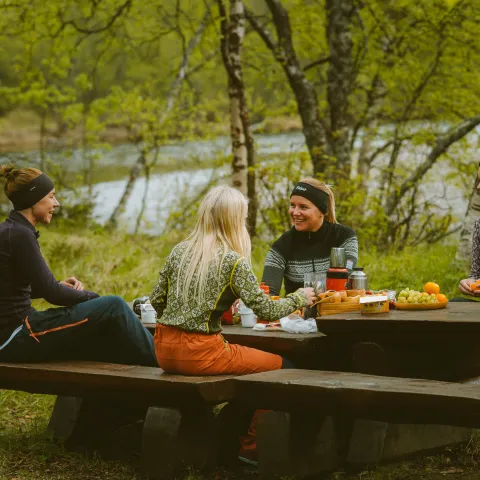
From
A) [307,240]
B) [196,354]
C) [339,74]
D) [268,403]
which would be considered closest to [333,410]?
[268,403]

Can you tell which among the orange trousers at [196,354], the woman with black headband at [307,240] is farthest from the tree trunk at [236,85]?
the orange trousers at [196,354]

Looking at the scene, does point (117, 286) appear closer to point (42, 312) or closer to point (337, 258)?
point (42, 312)

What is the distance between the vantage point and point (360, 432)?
4383 millimetres

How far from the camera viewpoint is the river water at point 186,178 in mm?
12227

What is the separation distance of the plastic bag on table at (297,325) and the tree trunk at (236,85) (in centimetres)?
564

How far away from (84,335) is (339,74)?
7.20 metres

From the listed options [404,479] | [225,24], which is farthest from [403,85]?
[404,479]

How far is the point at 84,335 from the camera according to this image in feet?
15.1

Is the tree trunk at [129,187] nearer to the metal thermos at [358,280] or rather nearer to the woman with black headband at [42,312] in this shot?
the woman with black headband at [42,312]

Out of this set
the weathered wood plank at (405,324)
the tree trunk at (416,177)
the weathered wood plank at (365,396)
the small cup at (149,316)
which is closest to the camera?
the weathered wood plank at (365,396)

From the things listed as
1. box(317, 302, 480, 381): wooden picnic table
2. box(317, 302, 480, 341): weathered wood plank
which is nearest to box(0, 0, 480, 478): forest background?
box(317, 302, 480, 381): wooden picnic table

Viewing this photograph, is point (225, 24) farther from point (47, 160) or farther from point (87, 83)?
point (47, 160)

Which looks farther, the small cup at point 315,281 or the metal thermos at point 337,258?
the metal thermos at point 337,258

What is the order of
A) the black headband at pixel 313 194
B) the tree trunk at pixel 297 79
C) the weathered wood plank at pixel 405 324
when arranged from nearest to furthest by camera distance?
the weathered wood plank at pixel 405 324
the black headband at pixel 313 194
the tree trunk at pixel 297 79
